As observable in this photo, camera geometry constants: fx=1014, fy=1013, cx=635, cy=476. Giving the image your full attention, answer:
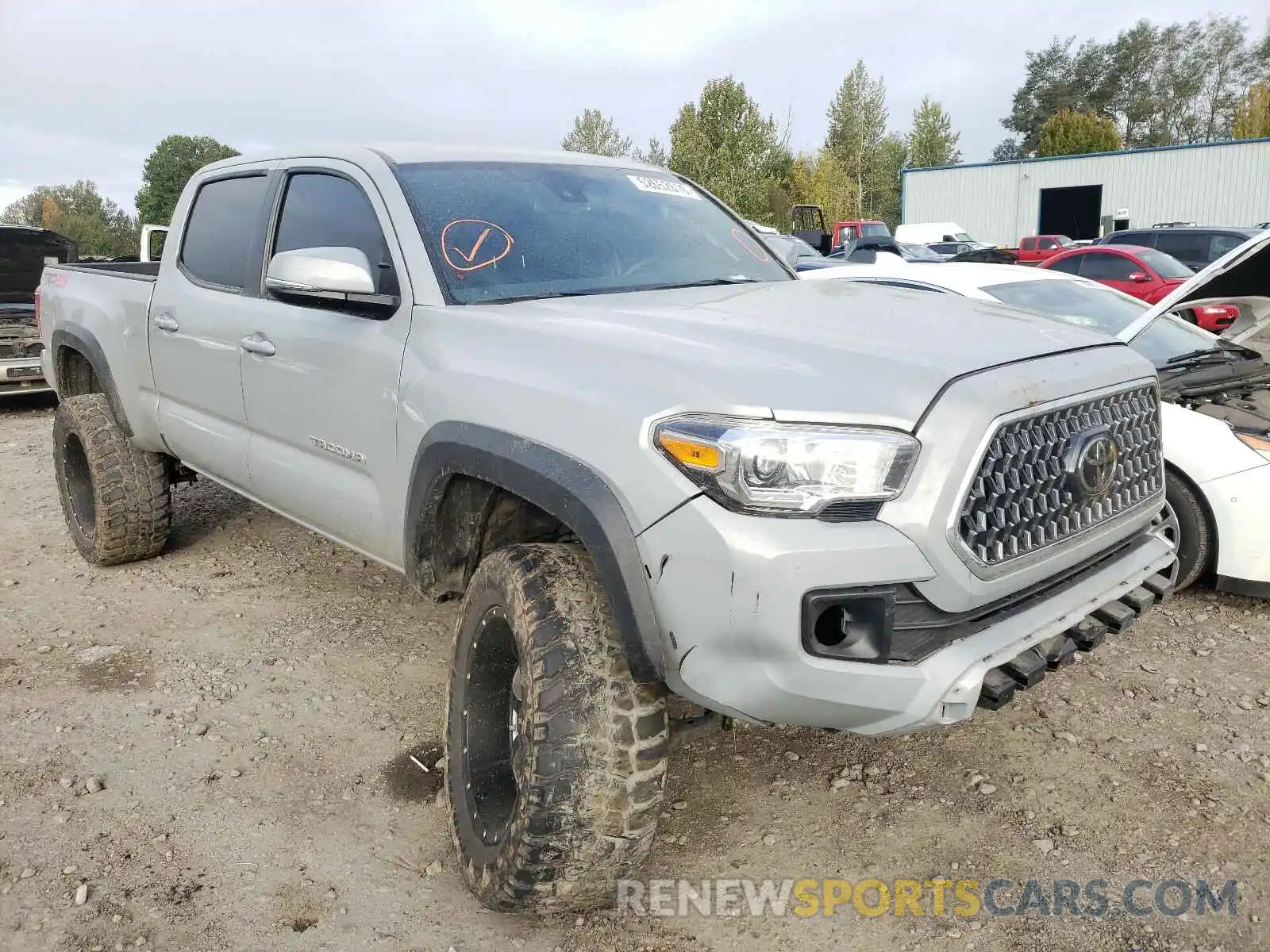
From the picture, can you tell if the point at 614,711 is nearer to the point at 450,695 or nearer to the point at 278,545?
the point at 450,695

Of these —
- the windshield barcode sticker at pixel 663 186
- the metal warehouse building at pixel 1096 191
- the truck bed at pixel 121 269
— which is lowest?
the truck bed at pixel 121 269

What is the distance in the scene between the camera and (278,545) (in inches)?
214

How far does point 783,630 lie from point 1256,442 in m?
3.21

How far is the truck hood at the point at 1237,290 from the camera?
4352mm

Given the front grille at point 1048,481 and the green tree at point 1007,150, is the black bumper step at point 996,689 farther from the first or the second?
the green tree at point 1007,150

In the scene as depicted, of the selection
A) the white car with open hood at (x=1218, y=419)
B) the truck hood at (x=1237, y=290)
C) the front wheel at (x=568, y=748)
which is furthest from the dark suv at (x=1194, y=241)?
the front wheel at (x=568, y=748)

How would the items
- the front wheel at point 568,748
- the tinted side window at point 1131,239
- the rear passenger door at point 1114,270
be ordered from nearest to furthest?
the front wheel at point 568,748
the rear passenger door at point 1114,270
the tinted side window at point 1131,239

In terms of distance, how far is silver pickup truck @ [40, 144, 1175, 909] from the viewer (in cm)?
204

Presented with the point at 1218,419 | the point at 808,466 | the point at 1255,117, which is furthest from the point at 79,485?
the point at 1255,117

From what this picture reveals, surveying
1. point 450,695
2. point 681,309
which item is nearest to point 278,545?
point 450,695

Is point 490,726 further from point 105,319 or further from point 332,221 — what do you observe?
point 105,319

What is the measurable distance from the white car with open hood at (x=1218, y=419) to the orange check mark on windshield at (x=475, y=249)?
128 centimetres

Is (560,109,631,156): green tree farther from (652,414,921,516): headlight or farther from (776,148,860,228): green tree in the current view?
(652,414,921,516): headlight

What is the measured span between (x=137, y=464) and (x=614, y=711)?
11.3 ft
